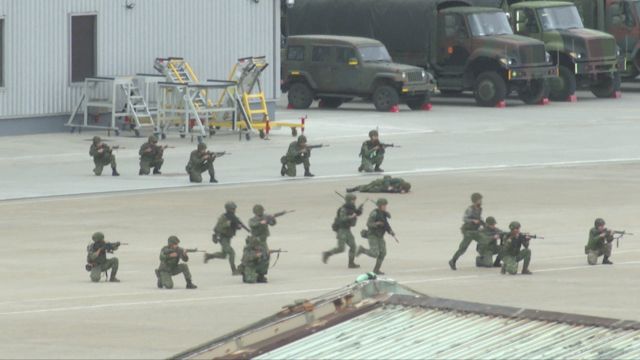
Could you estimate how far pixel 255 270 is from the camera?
906 inches

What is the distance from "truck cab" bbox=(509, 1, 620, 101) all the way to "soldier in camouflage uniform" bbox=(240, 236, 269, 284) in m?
29.4

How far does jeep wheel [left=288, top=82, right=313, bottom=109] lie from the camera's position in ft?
163

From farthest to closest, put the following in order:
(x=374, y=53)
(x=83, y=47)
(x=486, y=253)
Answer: (x=374, y=53), (x=83, y=47), (x=486, y=253)

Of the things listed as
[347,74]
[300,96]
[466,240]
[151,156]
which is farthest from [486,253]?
[300,96]

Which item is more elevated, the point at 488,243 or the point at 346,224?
the point at 346,224

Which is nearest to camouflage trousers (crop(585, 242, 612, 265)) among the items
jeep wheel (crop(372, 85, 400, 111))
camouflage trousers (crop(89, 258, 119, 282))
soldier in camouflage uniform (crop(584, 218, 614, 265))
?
soldier in camouflage uniform (crop(584, 218, 614, 265))

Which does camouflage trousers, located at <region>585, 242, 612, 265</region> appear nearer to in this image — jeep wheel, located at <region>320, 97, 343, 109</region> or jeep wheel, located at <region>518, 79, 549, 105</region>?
jeep wheel, located at <region>320, 97, 343, 109</region>

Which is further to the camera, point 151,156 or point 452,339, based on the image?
point 151,156

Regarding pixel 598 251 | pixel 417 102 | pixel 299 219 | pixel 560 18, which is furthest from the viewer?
pixel 560 18

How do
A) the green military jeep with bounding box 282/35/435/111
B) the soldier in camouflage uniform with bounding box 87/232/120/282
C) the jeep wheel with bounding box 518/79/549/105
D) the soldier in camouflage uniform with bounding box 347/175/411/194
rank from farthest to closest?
1. the jeep wheel with bounding box 518/79/549/105
2. the green military jeep with bounding box 282/35/435/111
3. the soldier in camouflage uniform with bounding box 347/175/411/194
4. the soldier in camouflage uniform with bounding box 87/232/120/282

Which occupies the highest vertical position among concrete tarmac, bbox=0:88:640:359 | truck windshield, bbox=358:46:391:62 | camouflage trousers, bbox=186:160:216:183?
truck windshield, bbox=358:46:391:62

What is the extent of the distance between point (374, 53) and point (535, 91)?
512 cm

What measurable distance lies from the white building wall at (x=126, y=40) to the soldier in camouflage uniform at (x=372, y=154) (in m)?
9.36

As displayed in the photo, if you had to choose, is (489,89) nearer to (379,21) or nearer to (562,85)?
(562,85)
